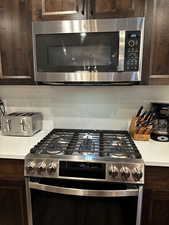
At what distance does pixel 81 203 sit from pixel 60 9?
133 cm

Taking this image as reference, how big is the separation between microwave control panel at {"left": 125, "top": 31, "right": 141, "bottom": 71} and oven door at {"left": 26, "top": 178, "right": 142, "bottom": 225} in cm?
79

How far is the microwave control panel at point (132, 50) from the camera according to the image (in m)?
1.20

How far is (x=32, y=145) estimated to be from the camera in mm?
1378

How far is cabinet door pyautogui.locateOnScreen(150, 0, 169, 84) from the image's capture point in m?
1.22

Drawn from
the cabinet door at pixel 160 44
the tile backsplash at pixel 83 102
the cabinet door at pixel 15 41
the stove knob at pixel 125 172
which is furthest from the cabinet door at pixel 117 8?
the stove knob at pixel 125 172

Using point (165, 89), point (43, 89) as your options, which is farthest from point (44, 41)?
point (165, 89)

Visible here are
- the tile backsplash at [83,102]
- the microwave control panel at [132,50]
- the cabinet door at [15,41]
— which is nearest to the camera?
the microwave control panel at [132,50]

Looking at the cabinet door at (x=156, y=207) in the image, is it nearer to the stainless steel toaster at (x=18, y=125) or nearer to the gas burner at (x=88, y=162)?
the gas burner at (x=88, y=162)

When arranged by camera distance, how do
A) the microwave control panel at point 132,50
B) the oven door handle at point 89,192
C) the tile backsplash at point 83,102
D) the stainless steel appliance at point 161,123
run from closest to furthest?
the oven door handle at point 89,192, the microwave control panel at point 132,50, the stainless steel appliance at point 161,123, the tile backsplash at point 83,102

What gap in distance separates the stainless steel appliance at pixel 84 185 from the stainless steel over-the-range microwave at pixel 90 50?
0.52 metres

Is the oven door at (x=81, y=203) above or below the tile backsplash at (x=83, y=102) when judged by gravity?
below

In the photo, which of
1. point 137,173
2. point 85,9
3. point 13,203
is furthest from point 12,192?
point 85,9

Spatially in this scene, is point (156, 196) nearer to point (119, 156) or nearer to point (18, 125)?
point (119, 156)

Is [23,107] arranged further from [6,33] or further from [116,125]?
[116,125]
